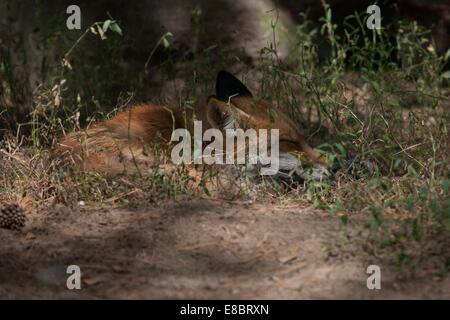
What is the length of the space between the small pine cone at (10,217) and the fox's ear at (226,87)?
5.94ft

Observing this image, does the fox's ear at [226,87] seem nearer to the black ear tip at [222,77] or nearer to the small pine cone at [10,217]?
the black ear tip at [222,77]

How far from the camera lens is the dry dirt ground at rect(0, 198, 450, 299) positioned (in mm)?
3852

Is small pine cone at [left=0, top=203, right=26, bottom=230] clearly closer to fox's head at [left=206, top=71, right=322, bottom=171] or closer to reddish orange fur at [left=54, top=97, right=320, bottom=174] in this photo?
reddish orange fur at [left=54, top=97, right=320, bottom=174]

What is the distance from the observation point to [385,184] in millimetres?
5039

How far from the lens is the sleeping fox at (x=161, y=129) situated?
577 centimetres

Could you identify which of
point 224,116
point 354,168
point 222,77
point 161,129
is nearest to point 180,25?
point 161,129

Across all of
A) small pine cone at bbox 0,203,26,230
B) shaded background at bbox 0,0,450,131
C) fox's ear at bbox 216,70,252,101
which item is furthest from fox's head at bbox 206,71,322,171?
shaded background at bbox 0,0,450,131

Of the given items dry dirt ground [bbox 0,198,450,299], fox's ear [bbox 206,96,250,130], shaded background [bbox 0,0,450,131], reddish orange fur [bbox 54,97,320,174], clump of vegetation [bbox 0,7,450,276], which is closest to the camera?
dry dirt ground [bbox 0,198,450,299]

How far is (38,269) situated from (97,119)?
10.4 feet

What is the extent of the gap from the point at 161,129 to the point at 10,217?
5.71 ft

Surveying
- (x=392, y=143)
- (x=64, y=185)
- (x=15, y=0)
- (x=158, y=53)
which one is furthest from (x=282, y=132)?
(x=15, y=0)

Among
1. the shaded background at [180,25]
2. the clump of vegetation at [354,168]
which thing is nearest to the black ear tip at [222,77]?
the clump of vegetation at [354,168]

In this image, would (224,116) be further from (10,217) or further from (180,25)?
(180,25)

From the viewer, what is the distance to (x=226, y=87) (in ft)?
19.8
